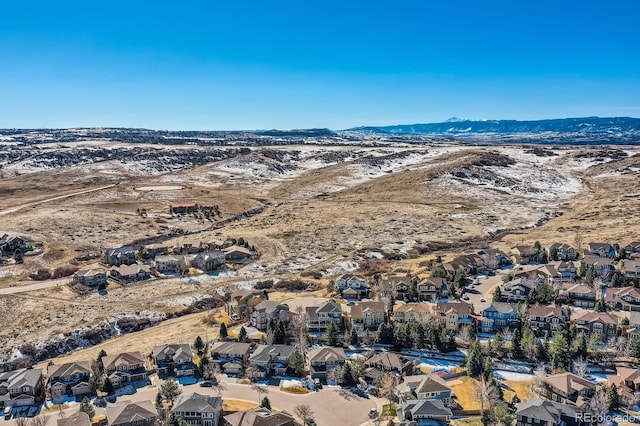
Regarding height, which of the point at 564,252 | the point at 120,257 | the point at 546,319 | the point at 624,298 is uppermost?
the point at 564,252

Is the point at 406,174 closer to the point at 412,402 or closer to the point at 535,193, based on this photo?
the point at 535,193

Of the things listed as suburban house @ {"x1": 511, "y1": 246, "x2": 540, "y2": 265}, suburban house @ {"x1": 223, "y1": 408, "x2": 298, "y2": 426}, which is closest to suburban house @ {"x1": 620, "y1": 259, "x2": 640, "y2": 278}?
suburban house @ {"x1": 511, "y1": 246, "x2": 540, "y2": 265}

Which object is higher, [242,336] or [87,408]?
[87,408]

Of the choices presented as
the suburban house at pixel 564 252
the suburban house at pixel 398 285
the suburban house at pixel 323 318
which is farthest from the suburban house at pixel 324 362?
the suburban house at pixel 564 252

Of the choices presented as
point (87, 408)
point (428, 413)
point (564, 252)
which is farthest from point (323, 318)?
point (564, 252)

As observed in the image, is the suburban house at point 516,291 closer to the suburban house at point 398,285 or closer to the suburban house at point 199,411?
the suburban house at point 398,285

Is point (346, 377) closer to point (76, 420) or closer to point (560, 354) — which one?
point (560, 354)

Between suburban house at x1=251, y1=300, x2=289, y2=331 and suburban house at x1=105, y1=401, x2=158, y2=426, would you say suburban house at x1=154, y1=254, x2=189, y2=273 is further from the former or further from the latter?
suburban house at x1=105, y1=401, x2=158, y2=426
